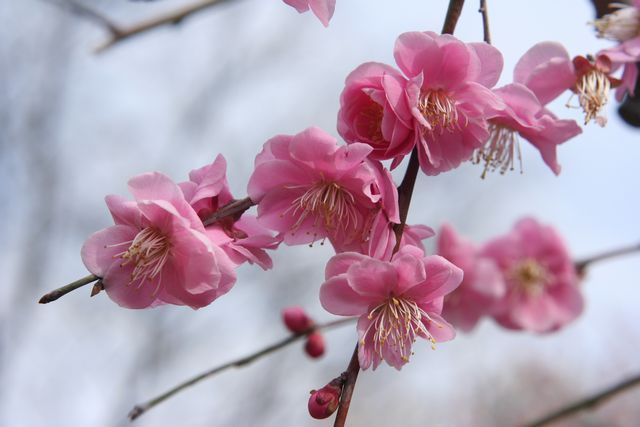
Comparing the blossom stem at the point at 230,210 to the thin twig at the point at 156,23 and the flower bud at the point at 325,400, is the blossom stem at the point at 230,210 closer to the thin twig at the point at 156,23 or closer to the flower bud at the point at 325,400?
the flower bud at the point at 325,400

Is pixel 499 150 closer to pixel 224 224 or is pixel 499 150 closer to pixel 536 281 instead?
pixel 224 224

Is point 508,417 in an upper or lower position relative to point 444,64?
lower

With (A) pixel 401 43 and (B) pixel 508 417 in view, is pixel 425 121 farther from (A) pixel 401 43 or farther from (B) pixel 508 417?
(B) pixel 508 417

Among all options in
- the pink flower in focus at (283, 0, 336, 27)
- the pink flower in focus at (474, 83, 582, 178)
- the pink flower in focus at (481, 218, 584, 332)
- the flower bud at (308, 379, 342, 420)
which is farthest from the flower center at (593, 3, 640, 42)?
the pink flower in focus at (481, 218, 584, 332)

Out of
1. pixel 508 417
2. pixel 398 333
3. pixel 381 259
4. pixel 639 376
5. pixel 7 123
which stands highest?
pixel 381 259

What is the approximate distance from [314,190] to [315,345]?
0.87 meters

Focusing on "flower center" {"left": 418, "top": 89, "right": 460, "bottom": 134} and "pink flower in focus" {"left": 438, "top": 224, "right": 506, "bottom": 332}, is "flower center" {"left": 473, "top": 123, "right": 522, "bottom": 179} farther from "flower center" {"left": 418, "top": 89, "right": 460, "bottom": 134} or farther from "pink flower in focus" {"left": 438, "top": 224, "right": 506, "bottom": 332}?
"pink flower in focus" {"left": 438, "top": 224, "right": 506, "bottom": 332}

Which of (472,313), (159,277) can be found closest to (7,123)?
(472,313)

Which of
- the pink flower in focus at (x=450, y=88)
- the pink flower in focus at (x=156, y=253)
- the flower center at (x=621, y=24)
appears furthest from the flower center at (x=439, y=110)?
the flower center at (x=621, y=24)

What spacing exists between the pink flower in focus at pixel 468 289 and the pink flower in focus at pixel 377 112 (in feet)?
5.26

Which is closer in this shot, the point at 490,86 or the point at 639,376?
the point at 490,86

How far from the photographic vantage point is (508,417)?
528 inches

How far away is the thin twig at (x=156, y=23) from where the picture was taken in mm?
1939

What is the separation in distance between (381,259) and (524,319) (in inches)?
76.0
